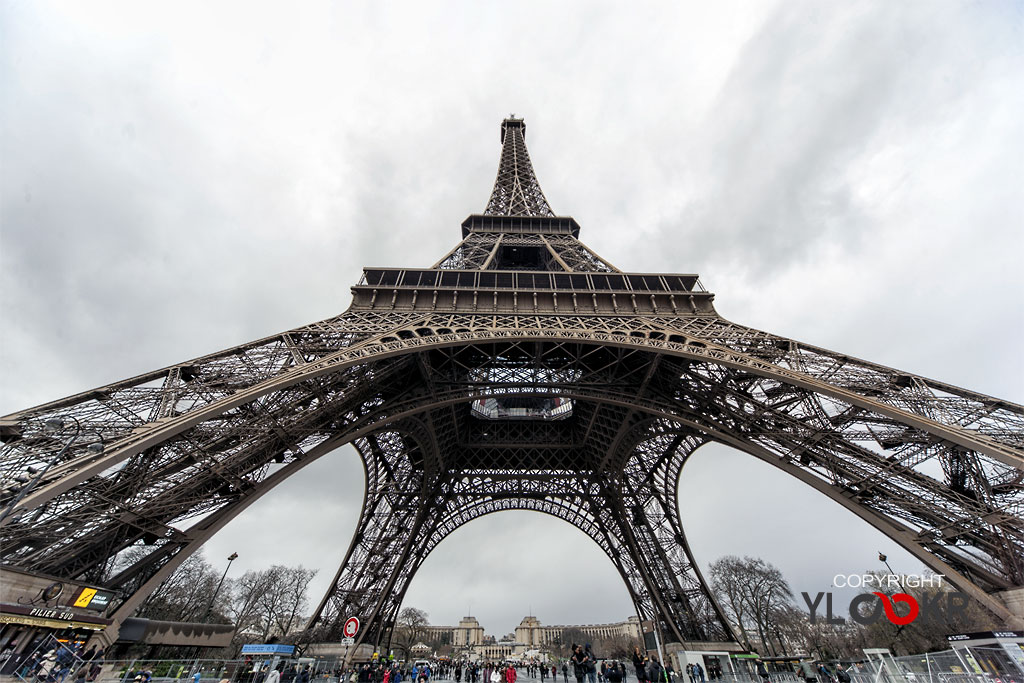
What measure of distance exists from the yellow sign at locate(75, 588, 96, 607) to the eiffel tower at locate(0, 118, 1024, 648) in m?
0.65

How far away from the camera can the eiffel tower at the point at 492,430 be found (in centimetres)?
1135

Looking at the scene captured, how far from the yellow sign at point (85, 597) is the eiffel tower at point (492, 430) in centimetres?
65

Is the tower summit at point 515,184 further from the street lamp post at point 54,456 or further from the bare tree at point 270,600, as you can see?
the bare tree at point 270,600

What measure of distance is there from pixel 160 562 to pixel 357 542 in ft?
43.8

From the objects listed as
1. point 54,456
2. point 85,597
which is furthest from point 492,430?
point 54,456

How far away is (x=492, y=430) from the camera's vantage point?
98.3ft

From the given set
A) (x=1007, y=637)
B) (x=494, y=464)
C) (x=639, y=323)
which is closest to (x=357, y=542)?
(x=494, y=464)

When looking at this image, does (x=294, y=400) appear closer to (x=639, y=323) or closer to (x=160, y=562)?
(x=160, y=562)

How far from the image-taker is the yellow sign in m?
11.3

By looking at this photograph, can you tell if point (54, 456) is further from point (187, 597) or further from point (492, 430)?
point (187, 597)

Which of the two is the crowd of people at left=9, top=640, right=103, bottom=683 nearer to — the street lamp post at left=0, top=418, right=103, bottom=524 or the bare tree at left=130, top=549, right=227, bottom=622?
the street lamp post at left=0, top=418, right=103, bottom=524

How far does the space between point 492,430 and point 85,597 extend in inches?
823

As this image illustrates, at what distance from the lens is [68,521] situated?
36.3 ft

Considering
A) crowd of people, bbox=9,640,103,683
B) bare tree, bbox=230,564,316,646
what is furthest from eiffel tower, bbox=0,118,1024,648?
bare tree, bbox=230,564,316,646
